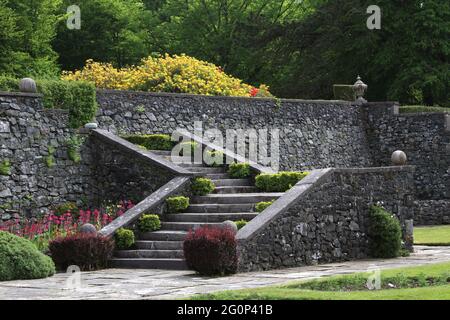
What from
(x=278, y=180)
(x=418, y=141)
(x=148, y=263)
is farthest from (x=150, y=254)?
(x=418, y=141)

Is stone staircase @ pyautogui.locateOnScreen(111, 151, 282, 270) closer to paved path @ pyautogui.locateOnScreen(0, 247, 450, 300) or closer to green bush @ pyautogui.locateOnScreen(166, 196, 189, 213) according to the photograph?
green bush @ pyautogui.locateOnScreen(166, 196, 189, 213)

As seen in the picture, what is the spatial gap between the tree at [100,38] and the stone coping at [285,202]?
945 inches

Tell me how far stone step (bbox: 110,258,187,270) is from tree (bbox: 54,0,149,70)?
24.3m

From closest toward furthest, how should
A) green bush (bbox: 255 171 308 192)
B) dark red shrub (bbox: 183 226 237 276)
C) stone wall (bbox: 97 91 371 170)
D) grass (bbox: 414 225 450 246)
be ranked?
dark red shrub (bbox: 183 226 237 276) < green bush (bbox: 255 171 308 192) < grass (bbox: 414 225 450 246) < stone wall (bbox: 97 91 371 170)

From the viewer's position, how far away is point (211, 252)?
48.9 ft

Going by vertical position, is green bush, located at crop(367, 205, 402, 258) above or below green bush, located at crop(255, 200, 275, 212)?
below

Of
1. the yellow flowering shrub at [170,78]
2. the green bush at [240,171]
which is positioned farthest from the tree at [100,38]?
the green bush at [240,171]

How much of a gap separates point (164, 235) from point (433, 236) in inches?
342

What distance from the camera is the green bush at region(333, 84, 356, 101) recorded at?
31.1 m

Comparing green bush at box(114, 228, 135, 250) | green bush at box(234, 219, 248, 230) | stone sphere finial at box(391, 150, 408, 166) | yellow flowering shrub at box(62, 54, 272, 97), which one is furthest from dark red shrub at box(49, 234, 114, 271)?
yellow flowering shrub at box(62, 54, 272, 97)

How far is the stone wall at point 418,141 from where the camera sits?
98.9 feet

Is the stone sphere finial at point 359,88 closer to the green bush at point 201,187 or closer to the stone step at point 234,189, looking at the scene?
the stone step at point 234,189

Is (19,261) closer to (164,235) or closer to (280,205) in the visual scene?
(164,235)

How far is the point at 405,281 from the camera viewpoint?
42.7 feet
